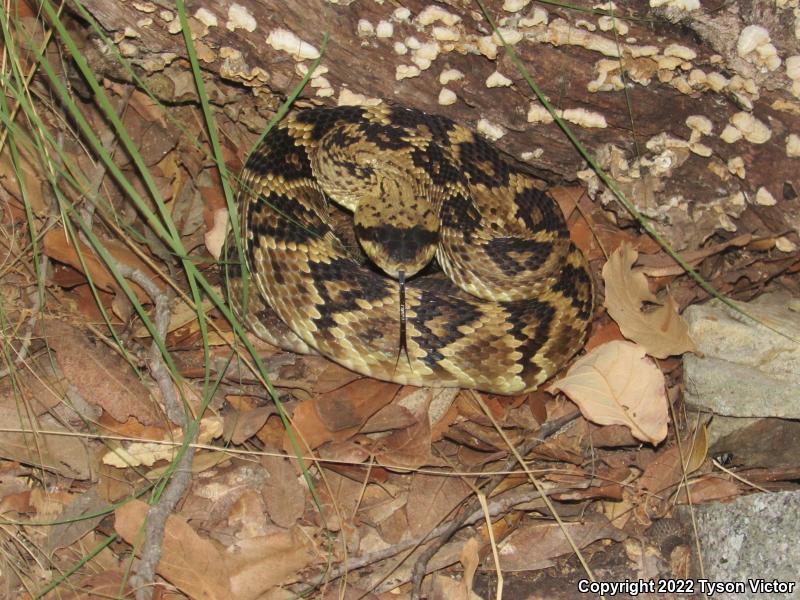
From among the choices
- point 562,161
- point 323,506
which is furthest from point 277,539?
point 562,161

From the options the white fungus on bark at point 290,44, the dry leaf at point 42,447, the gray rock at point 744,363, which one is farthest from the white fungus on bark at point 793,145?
the dry leaf at point 42,447

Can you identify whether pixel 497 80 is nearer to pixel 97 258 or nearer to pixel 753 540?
pixel 97 258

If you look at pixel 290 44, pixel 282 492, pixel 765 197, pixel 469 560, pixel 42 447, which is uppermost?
pixel 290 44

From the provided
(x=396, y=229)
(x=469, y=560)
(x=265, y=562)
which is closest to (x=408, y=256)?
(x=396, y=229)

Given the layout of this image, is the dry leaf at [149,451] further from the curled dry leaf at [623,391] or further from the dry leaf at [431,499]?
the curled dry leaf at [623,391]

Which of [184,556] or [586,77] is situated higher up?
[586,77]
